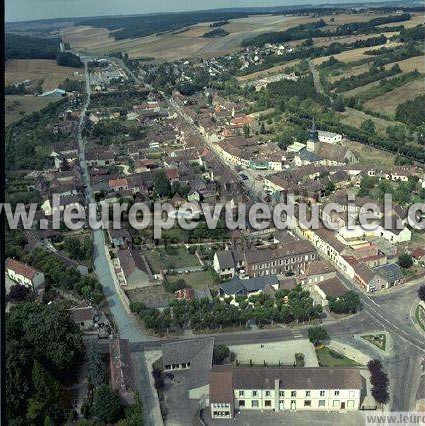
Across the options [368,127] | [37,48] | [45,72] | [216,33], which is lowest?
[368,127]

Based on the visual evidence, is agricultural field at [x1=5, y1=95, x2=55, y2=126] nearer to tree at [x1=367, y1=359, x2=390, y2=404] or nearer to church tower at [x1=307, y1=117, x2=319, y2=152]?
church tower at [x1=307, y1=117, x2=319, y2=152]

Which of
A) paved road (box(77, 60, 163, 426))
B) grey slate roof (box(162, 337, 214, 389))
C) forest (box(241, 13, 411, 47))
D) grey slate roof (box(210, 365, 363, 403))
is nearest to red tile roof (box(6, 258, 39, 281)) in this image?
paved road (box(77, 60, 163, 426))

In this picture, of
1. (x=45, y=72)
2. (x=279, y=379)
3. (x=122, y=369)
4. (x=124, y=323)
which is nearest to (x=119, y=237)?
(x=124, y=323)

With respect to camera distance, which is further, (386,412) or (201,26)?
(201,26)

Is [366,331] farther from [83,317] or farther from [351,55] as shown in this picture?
[351,55]

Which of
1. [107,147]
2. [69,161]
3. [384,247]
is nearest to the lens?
[384,247]

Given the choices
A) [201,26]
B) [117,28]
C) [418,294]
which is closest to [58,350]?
[418,294]

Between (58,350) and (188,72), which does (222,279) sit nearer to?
(58,350)

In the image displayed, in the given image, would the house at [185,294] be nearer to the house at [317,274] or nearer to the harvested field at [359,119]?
Answer: the house at [317,274]
